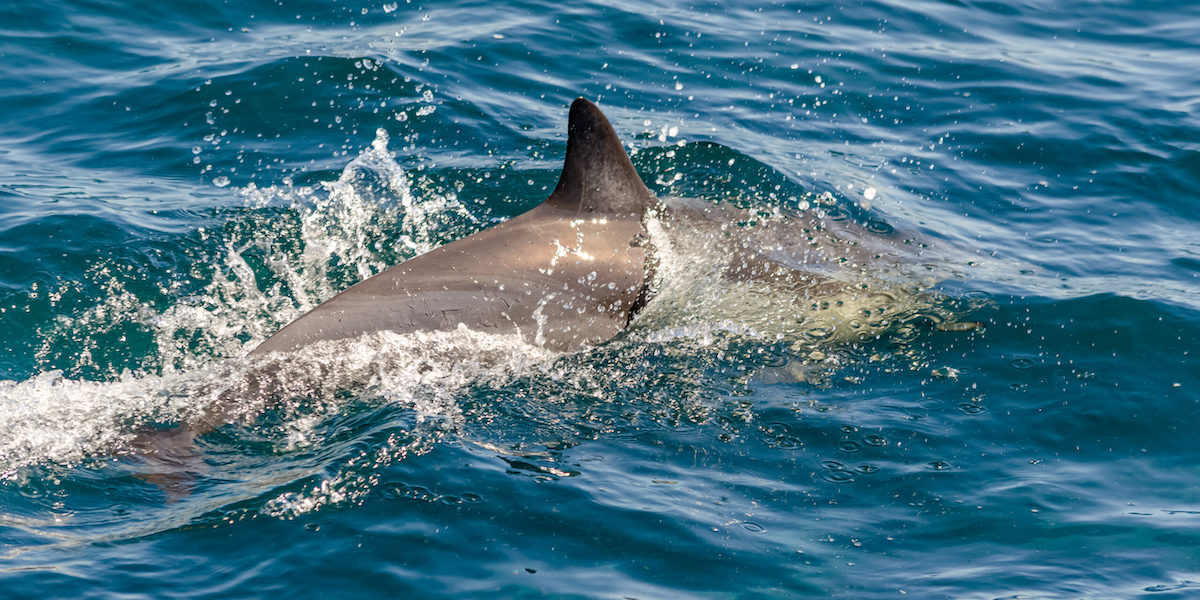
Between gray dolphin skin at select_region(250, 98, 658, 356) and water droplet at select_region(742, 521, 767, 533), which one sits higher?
gray dolphin skin at select_region(250, 98, 658, 356)

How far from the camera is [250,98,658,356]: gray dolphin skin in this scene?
7.02 m

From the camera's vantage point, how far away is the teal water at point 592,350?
556 centimetres

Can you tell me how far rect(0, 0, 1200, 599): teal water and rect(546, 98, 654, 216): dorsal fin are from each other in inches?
31.2

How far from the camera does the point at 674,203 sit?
8602mm

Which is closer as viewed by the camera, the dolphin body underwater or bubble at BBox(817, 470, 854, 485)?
bubble at BBox(817, 470, 854, 485)

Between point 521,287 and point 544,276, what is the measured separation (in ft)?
0.63

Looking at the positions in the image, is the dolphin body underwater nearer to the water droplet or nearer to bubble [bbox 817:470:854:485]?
bubble [bbox 817:470:854:485]

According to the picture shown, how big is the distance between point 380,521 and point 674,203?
3.88 meters

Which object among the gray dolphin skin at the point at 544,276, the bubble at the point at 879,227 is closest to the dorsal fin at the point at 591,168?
the gray dolphin skin at the point at 544,276

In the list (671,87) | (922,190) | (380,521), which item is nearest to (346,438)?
(380,521)

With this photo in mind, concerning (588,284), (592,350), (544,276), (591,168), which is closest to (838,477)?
(592,350)

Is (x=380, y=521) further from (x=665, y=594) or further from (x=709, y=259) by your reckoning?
(x=709, y=259)

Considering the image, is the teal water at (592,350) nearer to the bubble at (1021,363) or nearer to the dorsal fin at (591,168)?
the bubble at (1021,363)

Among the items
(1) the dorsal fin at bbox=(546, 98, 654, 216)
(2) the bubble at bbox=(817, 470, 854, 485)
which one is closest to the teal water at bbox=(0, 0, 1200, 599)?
(2) the bubble at bbox=(817, 470, 854, 485)
